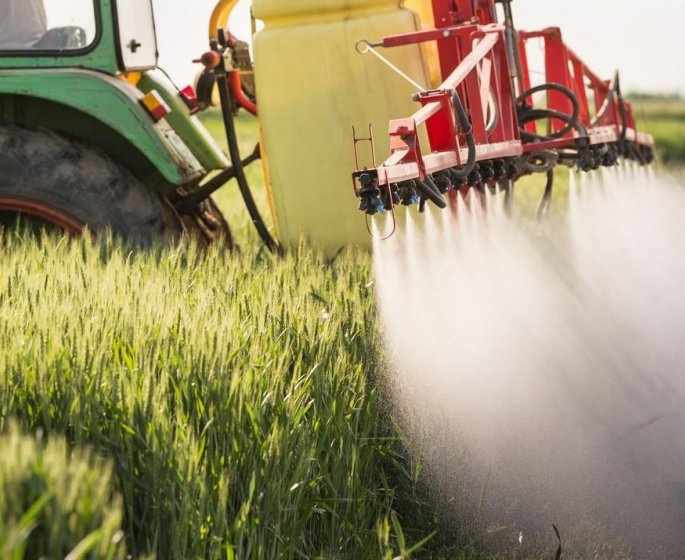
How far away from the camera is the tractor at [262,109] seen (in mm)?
5137

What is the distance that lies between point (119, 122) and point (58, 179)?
34cm

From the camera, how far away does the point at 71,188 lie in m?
5.12

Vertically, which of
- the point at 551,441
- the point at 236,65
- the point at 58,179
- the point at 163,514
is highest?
the point at 236,65

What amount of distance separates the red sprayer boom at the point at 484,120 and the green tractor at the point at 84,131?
100cm

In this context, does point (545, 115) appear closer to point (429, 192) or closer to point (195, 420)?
point (429, 192)

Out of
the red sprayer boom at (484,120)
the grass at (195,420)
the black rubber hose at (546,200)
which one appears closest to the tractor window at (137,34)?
the red sprayer boom at (484,120)

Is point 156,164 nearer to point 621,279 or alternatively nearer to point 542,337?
point 542,337

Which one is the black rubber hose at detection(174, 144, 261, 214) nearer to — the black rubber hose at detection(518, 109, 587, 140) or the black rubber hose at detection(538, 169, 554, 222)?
the black rubber hose at detection(518, 109, 587, 140)

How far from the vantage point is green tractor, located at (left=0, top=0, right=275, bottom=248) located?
512 cm

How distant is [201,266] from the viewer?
16.2ft

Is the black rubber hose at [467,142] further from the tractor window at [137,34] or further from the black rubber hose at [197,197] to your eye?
the tractor window at [137,34]

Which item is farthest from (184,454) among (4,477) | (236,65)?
(236,65)

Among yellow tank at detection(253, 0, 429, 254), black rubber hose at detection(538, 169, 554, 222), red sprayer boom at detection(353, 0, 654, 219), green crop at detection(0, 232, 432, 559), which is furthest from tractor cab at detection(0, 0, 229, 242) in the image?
black rubber hose at detection(538, 169, 554, 222)

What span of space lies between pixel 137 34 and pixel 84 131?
25.6 inches
